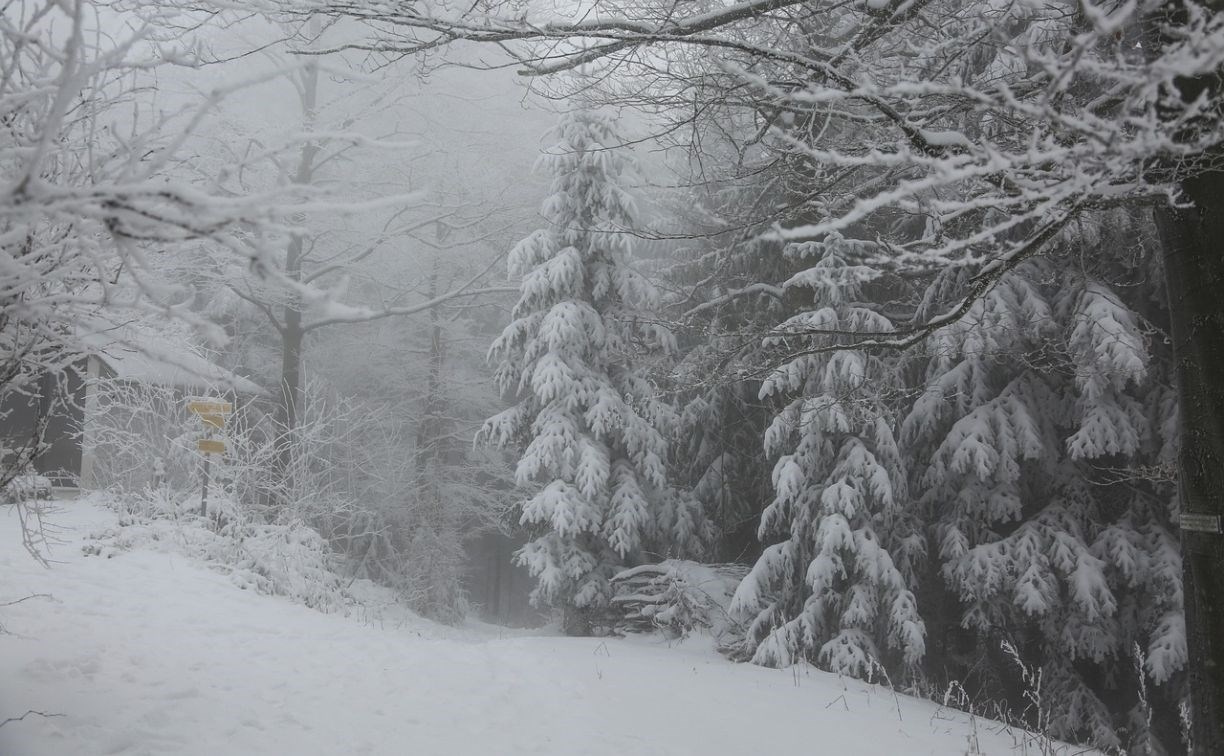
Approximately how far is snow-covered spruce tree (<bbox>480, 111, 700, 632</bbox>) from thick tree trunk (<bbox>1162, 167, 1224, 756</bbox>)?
837cm

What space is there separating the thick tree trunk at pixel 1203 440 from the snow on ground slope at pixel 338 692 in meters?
2.02

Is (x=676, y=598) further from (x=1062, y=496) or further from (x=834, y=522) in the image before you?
(x=1062, y=496)

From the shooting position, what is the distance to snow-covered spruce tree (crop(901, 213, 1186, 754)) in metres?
8.68

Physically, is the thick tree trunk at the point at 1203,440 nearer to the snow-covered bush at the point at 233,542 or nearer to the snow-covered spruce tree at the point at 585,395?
the snow-covered spruce tree at the point at 585,395

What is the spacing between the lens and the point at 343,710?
520 cm

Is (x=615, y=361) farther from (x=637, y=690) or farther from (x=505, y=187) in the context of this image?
(x=505, y=187)

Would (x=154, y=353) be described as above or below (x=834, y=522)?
above

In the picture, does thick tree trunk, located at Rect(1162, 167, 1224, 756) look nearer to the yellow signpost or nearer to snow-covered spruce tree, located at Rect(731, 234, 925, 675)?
snow-covered spruce tree, located at Rect(731, 234, 925, 675)

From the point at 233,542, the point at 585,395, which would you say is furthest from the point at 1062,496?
the point at 233,542

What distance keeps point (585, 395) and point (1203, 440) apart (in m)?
9.30

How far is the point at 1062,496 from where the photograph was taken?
996 centimetres

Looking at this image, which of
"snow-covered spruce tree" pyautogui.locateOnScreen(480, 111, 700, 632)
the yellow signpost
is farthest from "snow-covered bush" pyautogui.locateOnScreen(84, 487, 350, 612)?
"snow-covered spruce tree" pyautogui.locateOnScreen(480, 111, 700, 632)

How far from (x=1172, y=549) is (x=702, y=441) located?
724 cm

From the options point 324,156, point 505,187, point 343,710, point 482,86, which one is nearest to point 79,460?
point 324,156
